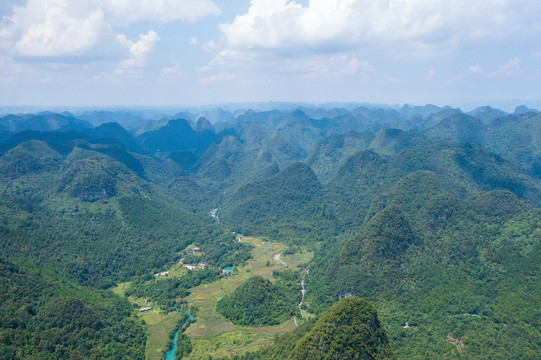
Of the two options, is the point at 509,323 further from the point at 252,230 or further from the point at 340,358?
the point at 252,230

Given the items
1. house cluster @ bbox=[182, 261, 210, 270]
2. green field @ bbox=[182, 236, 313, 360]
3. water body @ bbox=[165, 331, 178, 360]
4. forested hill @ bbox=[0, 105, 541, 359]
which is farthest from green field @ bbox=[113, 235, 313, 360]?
forested hill @ bbox=[0, 105, 541, 359]

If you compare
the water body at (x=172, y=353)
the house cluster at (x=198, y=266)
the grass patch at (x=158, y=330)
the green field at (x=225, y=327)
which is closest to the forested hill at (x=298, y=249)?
the house cluster at (x=198, y=266)

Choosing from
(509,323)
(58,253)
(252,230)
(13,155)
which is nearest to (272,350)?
(509,323)

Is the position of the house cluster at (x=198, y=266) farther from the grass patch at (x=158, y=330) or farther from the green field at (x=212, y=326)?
the grass patch at (x=158, y=330)

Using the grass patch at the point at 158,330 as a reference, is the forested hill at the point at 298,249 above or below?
above

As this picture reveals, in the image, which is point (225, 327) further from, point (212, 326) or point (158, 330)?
point (158, 330)

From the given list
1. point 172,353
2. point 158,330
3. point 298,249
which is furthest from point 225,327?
point 298,249

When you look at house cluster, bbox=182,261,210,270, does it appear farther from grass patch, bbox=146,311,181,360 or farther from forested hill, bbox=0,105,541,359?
grass patch, bbox=146,311,181,360

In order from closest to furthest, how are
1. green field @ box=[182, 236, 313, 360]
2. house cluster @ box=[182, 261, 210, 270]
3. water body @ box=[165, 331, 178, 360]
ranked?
water body @ box=[165, 331, 178, 360], green field @ box=[182, 236, 313, 360], house cluster @ box=[182, 261, 210, 270]
